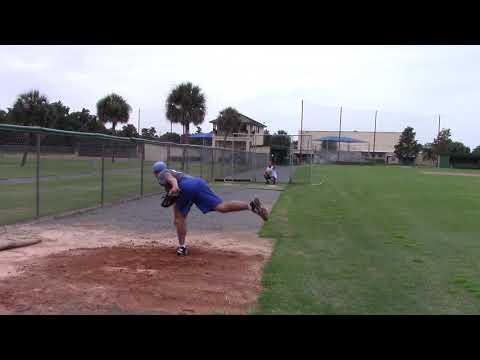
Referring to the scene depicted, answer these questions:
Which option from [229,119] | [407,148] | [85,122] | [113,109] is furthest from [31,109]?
[407,148]

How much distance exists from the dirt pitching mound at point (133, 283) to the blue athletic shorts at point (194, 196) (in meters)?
0.74

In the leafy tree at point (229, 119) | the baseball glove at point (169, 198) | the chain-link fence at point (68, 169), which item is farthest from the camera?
the leafy tree at point (229, 119)

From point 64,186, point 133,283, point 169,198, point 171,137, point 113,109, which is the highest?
point 113,109

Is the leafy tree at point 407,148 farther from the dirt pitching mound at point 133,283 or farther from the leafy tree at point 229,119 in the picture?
the dirt pitching mound at point 133,283

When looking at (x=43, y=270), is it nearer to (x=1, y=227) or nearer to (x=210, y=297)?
(x=210, y=297)

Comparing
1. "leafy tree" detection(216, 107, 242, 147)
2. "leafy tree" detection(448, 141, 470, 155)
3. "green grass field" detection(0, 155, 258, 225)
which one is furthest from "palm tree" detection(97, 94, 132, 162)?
"leafy tree" detection(448, 141, 470, 155)

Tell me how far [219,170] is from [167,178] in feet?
61.9

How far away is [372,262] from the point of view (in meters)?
6.26

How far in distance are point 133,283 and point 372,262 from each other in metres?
3.44

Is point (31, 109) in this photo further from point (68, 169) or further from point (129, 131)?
point (129, 131)

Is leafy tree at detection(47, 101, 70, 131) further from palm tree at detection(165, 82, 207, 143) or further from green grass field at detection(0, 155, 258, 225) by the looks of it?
green grass field at detection(0, 155, 258, 225)

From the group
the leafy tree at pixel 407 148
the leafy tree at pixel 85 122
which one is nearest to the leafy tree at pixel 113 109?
the leafy tree at pixel 85 122

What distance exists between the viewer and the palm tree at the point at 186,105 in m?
42.8

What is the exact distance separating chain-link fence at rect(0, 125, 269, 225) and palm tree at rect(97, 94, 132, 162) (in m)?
28.9
